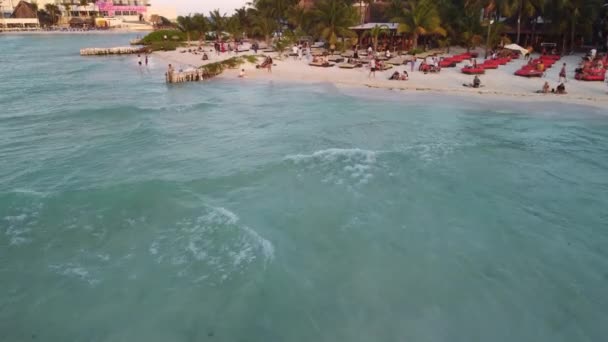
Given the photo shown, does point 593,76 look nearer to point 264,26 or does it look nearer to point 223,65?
point 223,65

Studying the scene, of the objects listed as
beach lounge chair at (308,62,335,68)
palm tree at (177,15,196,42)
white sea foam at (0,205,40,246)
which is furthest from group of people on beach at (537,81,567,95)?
palm tree at (177,15,196,42)

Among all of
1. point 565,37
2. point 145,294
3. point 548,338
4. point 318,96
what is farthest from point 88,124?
point 565,37

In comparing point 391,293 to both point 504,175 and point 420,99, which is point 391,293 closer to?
point 504,175

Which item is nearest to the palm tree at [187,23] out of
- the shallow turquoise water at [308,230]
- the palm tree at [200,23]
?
the palm tree at [200,23]

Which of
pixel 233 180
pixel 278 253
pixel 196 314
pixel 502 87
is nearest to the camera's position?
pixel 196 314

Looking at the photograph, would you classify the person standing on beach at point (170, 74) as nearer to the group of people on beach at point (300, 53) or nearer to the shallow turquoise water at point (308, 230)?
the shallow turquoise water at point (308, 230)

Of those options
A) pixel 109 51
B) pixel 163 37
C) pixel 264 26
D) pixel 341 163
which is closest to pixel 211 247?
pixel 341 163

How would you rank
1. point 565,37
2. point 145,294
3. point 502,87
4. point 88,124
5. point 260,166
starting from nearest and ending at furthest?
point 145,294
point 260,166
point 88,124
point 502,87
point 565,37
